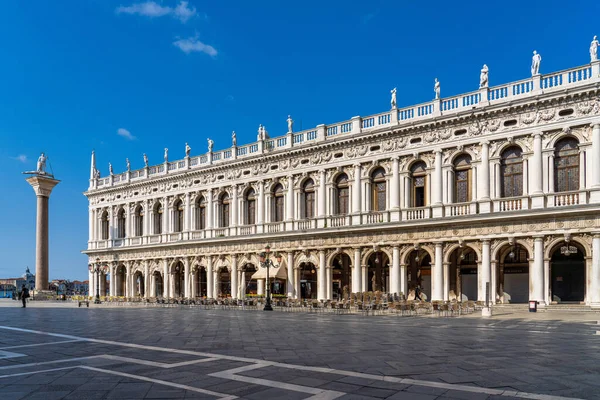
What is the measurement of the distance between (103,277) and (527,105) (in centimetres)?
4578

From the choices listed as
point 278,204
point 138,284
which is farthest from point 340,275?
point 138,284

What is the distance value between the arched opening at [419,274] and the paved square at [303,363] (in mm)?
14999

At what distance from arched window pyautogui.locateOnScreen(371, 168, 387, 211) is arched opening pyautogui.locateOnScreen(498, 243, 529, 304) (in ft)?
28.1

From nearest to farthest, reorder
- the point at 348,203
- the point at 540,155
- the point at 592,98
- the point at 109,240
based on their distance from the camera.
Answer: the point at 592,98
the point at 540,155
the point at 348,203
the point at 109,240

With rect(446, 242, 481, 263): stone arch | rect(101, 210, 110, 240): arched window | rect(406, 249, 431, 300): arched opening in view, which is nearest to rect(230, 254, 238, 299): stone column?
rect(406, 249, 431, 300): arched opening

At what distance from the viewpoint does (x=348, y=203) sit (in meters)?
37.5

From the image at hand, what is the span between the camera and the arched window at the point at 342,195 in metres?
37.8

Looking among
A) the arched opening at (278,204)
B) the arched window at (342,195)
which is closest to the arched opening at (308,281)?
the arched opening at (278,204)

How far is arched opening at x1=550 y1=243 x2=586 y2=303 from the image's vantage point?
28672 mm

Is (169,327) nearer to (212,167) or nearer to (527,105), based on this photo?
(527,105)

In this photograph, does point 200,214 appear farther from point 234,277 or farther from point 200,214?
point 234,277

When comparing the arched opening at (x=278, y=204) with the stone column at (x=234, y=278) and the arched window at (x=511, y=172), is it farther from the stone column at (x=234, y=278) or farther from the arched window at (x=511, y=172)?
the arched window at (x=511, y=172)

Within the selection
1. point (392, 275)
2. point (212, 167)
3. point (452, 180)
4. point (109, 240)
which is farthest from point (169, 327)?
point (109, 240)

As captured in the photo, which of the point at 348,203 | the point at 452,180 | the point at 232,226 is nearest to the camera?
the point at 452,180
